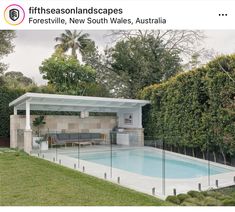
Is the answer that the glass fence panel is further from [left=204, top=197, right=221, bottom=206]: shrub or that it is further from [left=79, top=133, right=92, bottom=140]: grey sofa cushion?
[left=204, top=197, right=221, bottom=206]: shrub

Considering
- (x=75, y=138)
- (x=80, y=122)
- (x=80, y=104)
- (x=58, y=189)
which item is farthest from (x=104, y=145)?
(x=58, y=189)

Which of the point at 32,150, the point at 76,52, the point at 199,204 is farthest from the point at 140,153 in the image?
the point at 76,52

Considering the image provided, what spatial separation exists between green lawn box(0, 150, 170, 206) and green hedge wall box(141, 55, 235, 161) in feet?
15.6

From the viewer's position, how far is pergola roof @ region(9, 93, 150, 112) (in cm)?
1443

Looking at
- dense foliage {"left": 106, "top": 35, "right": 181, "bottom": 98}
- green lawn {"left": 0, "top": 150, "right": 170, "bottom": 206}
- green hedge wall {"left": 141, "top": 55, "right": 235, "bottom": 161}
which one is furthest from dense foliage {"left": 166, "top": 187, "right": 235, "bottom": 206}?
dense foliage {"left": 106, "top": 35, "right": 181, "bottom": 98}

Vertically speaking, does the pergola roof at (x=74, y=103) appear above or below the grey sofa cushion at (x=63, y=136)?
above

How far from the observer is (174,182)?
7469 mm

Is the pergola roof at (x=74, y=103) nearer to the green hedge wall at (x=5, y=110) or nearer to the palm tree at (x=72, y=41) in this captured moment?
the green hedge wall at (x=5, y=110)

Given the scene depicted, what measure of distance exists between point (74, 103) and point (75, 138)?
210 cm

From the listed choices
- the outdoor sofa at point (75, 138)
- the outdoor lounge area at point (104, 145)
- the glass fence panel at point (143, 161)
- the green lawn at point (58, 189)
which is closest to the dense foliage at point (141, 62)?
the outdoor lounge area at point (104, 145)

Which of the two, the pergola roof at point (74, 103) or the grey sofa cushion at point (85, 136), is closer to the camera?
the pergola roof at point (74, 103)

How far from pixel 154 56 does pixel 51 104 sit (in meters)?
12.8

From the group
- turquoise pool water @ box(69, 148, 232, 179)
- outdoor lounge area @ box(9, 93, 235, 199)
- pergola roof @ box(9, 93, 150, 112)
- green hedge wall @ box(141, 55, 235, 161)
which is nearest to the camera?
outdoor lounge area @ box(9, 93, 235, 199)

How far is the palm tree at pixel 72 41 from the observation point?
33969 mm
